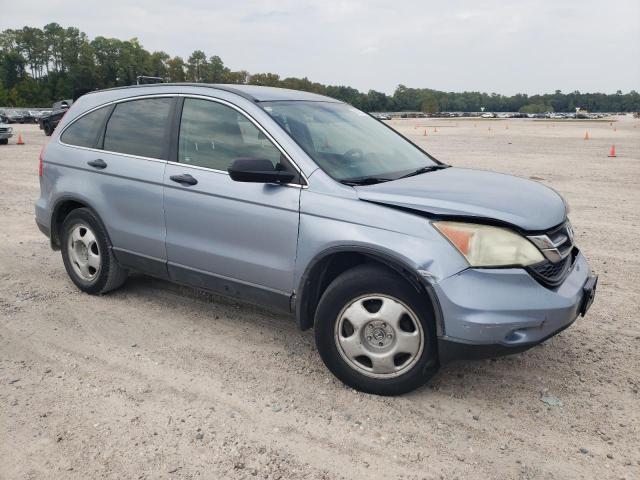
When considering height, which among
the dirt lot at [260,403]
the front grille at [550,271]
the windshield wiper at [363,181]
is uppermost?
the windshield wiper at [363,181]

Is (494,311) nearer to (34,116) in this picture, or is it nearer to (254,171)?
(254,171)

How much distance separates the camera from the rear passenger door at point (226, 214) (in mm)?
3684

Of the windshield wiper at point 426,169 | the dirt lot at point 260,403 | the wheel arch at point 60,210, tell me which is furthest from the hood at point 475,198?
the wheel arch at point 60,210

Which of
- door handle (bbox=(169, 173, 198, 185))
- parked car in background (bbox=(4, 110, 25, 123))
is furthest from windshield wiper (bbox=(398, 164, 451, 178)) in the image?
parked car in background (bbox=(4, 110, 25, 123))

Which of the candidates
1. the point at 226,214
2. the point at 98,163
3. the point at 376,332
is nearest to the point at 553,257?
the point at 376,332

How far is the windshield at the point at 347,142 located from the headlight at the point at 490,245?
0.84 m

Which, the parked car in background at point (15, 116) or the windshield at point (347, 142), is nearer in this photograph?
the windshield at point (347, 142)

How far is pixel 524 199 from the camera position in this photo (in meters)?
3.48

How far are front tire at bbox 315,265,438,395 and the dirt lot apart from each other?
16 centimetres

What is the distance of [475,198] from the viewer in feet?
10.9

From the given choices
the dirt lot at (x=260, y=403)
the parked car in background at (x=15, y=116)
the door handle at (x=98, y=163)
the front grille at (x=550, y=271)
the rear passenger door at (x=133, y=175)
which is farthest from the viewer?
the parked car in background at (x=15, y=116)

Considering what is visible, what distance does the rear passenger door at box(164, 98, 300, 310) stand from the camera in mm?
3684

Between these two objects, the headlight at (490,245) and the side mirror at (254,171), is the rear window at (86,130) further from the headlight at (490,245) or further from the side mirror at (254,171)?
the headlight at (490,245)

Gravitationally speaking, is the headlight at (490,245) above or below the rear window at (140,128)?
below
